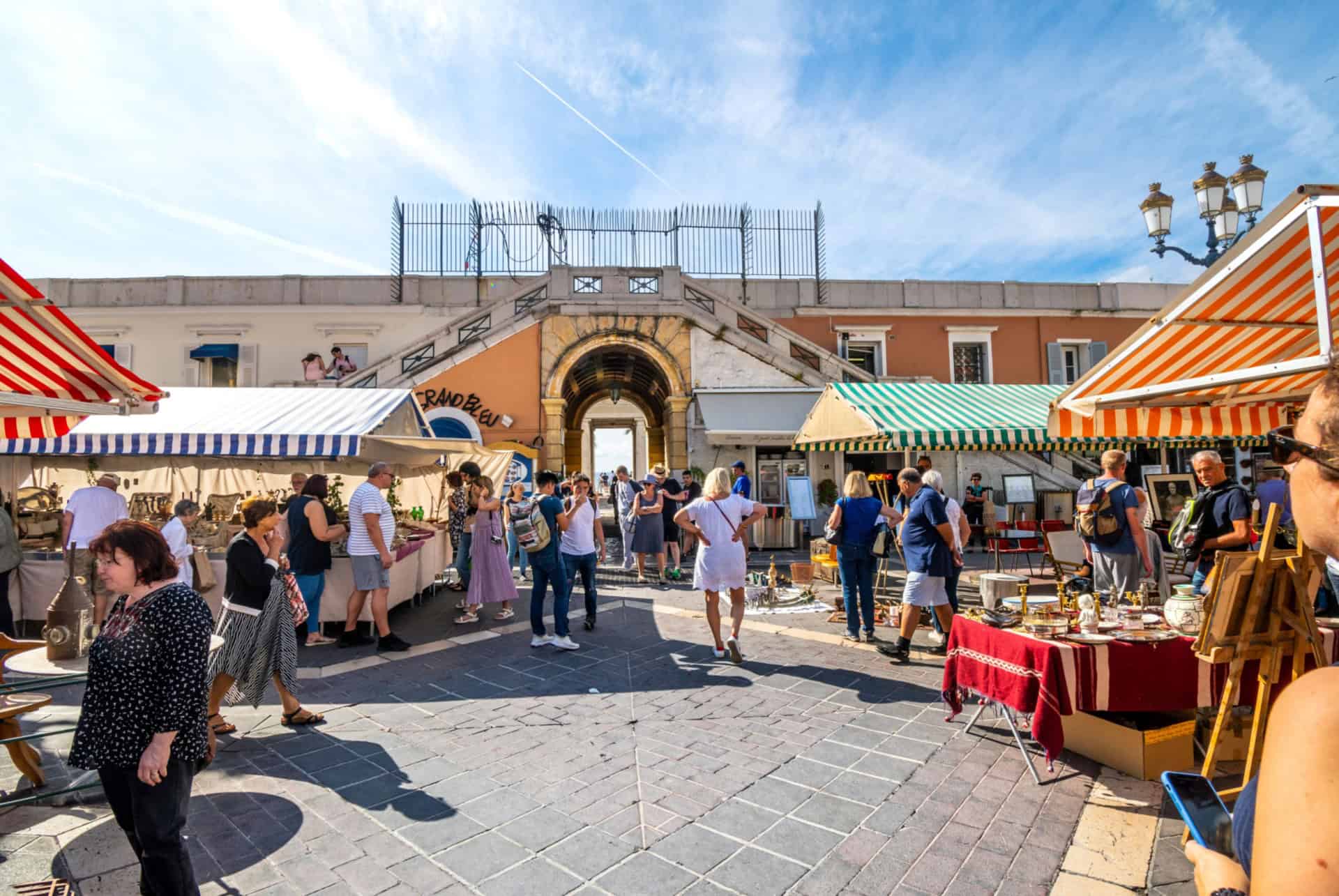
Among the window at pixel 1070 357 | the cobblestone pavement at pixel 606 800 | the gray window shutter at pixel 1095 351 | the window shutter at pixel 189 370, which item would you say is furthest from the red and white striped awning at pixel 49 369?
the gray window shutter at pixel 1095 351

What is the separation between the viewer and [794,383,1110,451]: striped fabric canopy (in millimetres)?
9539

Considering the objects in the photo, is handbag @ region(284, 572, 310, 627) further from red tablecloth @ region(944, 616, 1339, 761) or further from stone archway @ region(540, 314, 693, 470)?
stone archway @ region(540, 314, 693, 470)

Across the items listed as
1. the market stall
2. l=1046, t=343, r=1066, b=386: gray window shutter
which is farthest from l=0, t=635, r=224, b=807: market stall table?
l=1046, t=343, r=1066, b=386: gray window shutter

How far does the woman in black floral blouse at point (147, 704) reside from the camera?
96.8 inches

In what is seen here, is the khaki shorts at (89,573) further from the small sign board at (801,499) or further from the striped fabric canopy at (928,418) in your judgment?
the small sign board at (801,499)

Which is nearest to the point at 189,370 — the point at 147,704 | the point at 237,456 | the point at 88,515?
the point at 237,456

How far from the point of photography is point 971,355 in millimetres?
21672

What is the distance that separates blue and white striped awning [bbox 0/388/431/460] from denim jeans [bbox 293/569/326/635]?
5.05ft

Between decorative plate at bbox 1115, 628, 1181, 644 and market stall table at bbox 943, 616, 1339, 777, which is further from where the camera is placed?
decorative plate at bbox 1115, 628, 1181, 644

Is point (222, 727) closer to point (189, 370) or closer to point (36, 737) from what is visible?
point (36, 737)

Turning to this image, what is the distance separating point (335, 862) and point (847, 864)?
2.22m

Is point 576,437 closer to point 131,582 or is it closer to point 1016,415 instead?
point 1016,415

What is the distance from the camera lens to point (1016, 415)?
10.4m

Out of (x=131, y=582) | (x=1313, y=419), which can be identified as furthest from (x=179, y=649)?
(x=1313, y=419)
